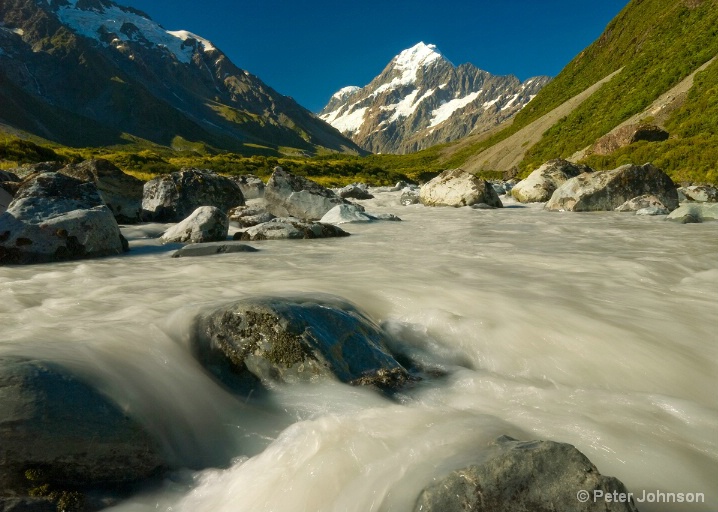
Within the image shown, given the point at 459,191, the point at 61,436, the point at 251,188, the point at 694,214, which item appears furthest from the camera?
the point at 251,188

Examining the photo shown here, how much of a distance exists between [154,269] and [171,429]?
15.0 feet

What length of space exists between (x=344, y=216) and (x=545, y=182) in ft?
46.8

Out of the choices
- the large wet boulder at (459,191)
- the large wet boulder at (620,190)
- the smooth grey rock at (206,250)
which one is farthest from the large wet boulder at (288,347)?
the large wet boulder at (459,191)

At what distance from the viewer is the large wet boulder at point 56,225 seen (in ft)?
23.8

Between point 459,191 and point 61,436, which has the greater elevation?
point 459,191

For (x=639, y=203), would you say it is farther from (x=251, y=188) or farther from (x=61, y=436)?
(x=61, y=436)

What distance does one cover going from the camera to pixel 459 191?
20797 mm

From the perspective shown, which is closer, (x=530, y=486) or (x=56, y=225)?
(x=530, y=486)

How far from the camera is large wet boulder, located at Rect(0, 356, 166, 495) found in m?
2.15

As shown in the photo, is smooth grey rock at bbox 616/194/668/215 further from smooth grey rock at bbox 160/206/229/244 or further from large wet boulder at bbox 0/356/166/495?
large wet boulder at bbox 0/356/166/495

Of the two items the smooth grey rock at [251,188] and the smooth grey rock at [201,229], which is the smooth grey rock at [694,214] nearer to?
the smooth grey rock at [201,229]

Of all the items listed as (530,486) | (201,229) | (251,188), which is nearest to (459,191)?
(251,188)

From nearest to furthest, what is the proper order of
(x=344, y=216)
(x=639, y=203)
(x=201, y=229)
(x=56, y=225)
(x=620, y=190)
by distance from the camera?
(x=56, y=225)
(x=201, y=229)
(x=344, y=216)
(x=639, y=203)
(x=620, y=190)

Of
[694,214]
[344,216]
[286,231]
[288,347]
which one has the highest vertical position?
[694,214]
